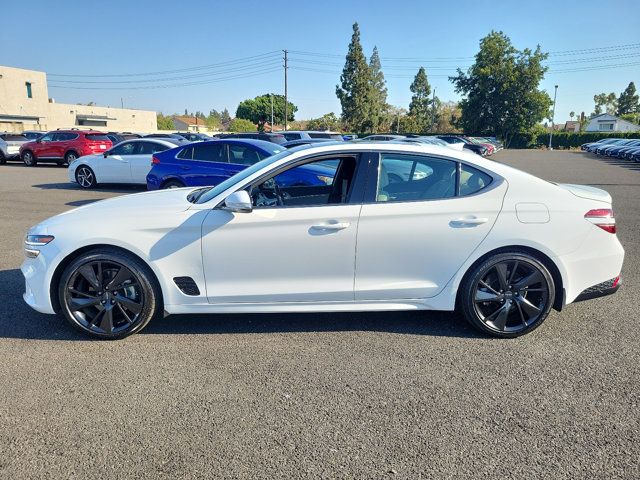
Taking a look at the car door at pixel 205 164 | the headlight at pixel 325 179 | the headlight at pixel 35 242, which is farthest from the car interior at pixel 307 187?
the car door at pixel 205 164

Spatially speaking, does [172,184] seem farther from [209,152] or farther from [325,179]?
[325,179]

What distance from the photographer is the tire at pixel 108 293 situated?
365 cm

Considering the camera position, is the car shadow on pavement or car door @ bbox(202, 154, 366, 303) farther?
the car shadow on pavement

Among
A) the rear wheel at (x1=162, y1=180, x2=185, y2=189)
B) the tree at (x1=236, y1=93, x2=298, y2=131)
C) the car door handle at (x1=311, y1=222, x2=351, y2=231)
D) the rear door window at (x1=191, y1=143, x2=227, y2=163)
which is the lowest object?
the rear wheel at (x1=162, y1=180, x2=185, y2=189)

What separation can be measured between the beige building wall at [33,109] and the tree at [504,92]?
52004 millimetres

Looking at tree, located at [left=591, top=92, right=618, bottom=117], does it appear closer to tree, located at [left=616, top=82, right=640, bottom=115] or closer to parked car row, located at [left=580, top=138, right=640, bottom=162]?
tree, located at [left=616, top=82, right=640, bottom=115]

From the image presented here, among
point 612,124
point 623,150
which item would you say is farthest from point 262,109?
point 623,150

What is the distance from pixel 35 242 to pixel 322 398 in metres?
2.62

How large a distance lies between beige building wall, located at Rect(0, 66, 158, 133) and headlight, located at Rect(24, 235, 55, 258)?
5430cm

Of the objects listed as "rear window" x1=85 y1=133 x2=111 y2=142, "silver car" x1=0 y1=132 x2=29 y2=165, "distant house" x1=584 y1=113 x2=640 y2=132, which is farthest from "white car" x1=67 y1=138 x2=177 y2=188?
"distant house" x1=584 y1=113 x2=640 y2=132

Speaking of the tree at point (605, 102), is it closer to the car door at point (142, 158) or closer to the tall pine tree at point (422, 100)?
the tall pine tree at point (422, 100)

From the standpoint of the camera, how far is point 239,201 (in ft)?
11.3

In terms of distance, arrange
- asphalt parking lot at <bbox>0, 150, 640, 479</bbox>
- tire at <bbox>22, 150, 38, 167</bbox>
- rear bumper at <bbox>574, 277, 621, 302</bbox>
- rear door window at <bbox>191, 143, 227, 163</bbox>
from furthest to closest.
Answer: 1. tire at <bbox>22, 150, 38, 167</bbox>
2. rear door window at <bbox>191, 143, 227, 163</bbox>
3. rear bumper at <bbox>574, 277, 621, 302</bbox>
4. asphalt parking lot at <bbox>0, 150, 640, 479</bbox>

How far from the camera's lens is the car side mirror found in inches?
136
